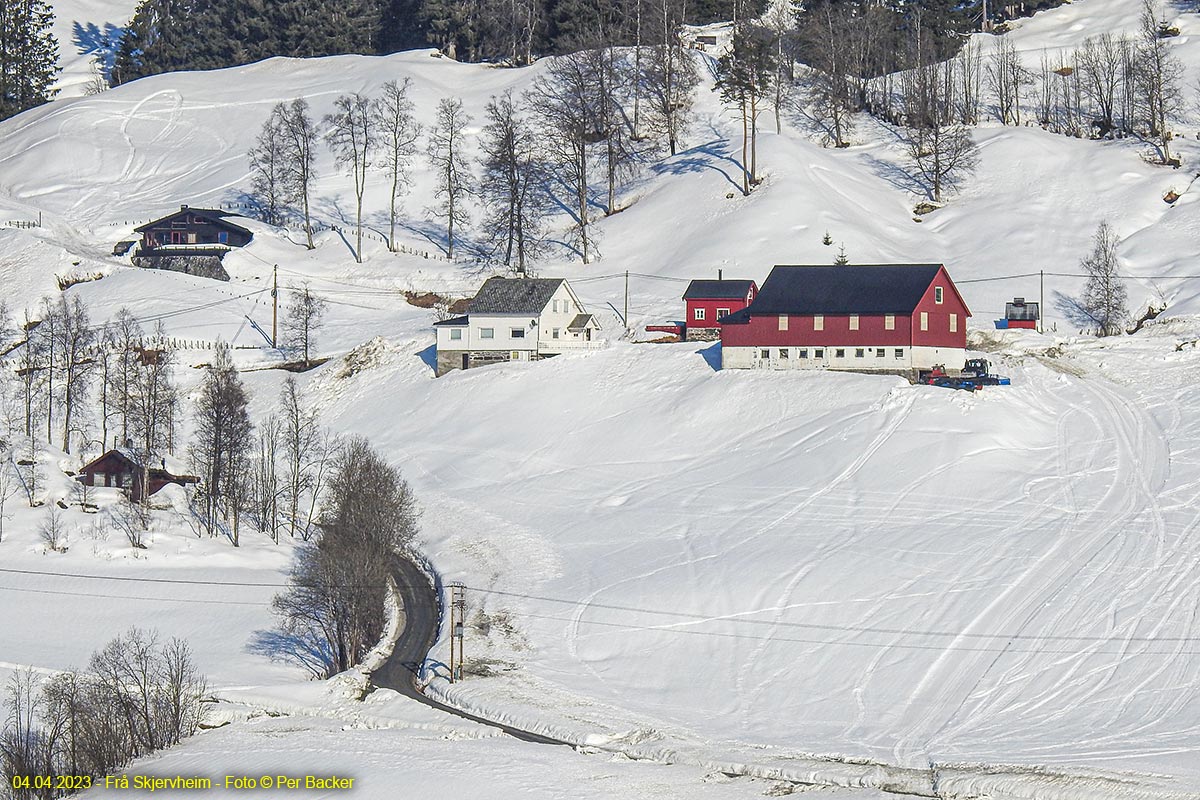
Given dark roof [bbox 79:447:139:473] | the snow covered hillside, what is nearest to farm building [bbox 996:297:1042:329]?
the snow covered hillside

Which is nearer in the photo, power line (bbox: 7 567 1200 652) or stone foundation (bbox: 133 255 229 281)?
power line (bbox: 7 567 1200 652)

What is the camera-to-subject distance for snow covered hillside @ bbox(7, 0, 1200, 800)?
4497 cm

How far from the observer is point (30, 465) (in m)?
72.2

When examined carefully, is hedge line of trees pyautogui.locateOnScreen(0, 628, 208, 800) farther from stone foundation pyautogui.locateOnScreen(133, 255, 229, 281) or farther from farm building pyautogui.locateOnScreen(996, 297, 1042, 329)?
stone foundation pyautogui.locateOnScreen(133, 255, 229, 281)

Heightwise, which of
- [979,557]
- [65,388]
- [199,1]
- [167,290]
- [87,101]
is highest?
[199,1]

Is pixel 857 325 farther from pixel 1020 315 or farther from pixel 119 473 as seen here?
pixel 119 473

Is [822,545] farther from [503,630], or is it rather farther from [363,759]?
[363,759]

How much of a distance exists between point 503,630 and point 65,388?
37.5m

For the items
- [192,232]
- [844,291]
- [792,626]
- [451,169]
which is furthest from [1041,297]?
[192,232]

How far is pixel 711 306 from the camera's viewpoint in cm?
8075

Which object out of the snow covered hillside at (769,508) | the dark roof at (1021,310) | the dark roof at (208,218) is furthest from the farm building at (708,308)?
the dark roof at (208,218)

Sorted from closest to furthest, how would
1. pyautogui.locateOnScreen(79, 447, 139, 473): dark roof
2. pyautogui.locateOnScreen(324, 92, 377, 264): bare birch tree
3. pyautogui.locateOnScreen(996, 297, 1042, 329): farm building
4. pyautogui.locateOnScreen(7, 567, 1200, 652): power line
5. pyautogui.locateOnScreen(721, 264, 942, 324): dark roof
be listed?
1. pyautogui.locateOnScreen(7, 567, 1200, 652): power line
2. pyautogui.locateOnScreen(79, 447, 139, 473): dark roof
3. pyautogui.locateOnScreen(721, 264, 942, 324): dark roof
4. pyautogui.locateOnScreen(996, 297, 1042, 329): farm building
5. pyautogui.locateOnScreen(324, 92, 377, 264): bare birch tree

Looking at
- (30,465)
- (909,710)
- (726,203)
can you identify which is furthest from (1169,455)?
(30,465)

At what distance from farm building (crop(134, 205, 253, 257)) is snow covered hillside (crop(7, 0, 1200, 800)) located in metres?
2.46
